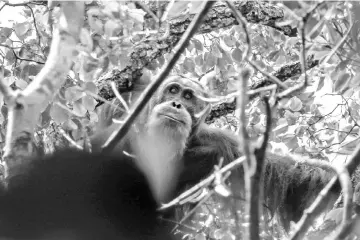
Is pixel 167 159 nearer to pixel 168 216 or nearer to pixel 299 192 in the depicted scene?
pixel 168 216

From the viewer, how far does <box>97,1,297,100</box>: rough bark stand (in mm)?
5016

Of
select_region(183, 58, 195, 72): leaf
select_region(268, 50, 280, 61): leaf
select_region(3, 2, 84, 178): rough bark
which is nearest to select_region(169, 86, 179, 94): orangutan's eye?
select_region(183, 58, 195, 72): leaf

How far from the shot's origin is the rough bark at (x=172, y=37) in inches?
197

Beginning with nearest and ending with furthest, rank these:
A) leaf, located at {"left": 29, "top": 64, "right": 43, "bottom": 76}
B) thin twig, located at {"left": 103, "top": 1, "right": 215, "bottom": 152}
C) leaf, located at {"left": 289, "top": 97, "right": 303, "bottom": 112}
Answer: thin twig, located at {"left": 103, "top": 1, "right": 215, "bottom": 152}
leaf, located at {"left": 29, "top": 64, "right": 43, "bottom": 76}
leaf, located at {"left": 289, "top": 97, "right": 303, "bottom": 112}

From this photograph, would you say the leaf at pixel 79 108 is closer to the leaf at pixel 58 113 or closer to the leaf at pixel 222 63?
the leaf at pixel 58 113

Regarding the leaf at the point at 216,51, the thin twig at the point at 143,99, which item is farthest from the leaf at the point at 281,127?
the thin twig at the point at 143,99

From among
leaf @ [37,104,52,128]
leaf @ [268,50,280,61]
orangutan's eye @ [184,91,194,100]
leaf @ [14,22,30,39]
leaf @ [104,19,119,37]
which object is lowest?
orangutan's eye @ [184,91,194,100]

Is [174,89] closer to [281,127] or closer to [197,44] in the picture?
[197,44]

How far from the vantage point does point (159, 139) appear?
4844 mm

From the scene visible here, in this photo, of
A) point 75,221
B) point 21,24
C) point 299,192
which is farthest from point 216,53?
point 75,221

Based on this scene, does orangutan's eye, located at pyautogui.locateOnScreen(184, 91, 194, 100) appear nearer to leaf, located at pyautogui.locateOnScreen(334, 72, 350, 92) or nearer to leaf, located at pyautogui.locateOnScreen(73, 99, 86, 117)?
leaf, located at pyautogui.locateOnScreen(73, 99, 86, 117)

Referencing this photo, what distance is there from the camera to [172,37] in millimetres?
5066

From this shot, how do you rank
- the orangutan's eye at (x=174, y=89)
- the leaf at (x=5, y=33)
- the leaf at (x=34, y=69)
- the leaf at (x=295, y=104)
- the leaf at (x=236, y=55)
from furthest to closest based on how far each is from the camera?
the orangutan's eye at (x=174, y=89)
the leaf at (x=236, y=55)
the leaf at (x=5, y=33)
the leaf at (x=295, y=104)
the leaf at (x=34, y=69)

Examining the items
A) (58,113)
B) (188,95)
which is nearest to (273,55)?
(188,95)
